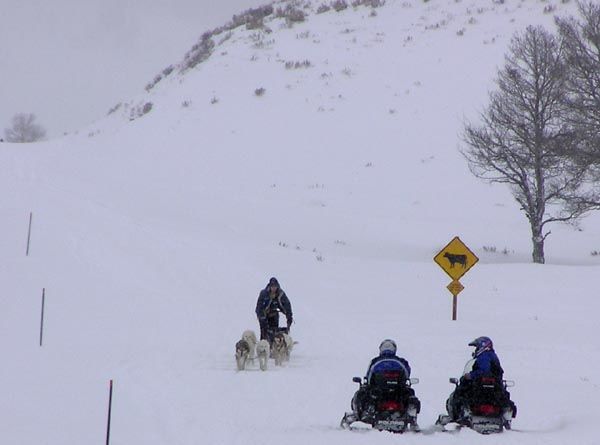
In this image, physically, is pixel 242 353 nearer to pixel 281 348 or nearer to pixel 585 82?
pixel 281 348

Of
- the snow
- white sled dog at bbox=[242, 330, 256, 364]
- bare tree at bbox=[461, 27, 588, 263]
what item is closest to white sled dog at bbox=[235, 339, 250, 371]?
the snow

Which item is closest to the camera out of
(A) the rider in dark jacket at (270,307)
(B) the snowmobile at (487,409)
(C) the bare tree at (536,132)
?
(B) the snowmobile at (487,409)

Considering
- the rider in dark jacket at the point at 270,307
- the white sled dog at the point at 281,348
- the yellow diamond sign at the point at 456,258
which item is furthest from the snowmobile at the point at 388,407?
the yellow diamond sign at the point at 456,258

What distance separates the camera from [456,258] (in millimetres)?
19016

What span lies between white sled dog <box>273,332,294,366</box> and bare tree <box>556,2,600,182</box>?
47.4ft

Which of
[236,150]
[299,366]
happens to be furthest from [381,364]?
[236,150]

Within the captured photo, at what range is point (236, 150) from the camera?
4378cm

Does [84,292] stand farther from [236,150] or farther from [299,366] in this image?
[236,150]

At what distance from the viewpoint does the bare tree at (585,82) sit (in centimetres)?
2570

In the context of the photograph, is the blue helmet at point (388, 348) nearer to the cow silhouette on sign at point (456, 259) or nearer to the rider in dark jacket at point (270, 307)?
the rider in dark jacket at point (270, 307)

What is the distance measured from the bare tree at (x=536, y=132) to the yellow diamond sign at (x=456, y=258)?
29.8ft

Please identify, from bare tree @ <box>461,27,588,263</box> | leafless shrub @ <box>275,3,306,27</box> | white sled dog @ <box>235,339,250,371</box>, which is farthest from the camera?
leafless shrub @ <box>275,3,306,27</box>

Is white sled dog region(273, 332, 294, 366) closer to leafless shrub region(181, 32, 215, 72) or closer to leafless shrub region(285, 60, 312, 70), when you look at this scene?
leafless shrub region(285, 60, 312, 70)

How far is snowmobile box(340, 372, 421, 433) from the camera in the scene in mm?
9984
